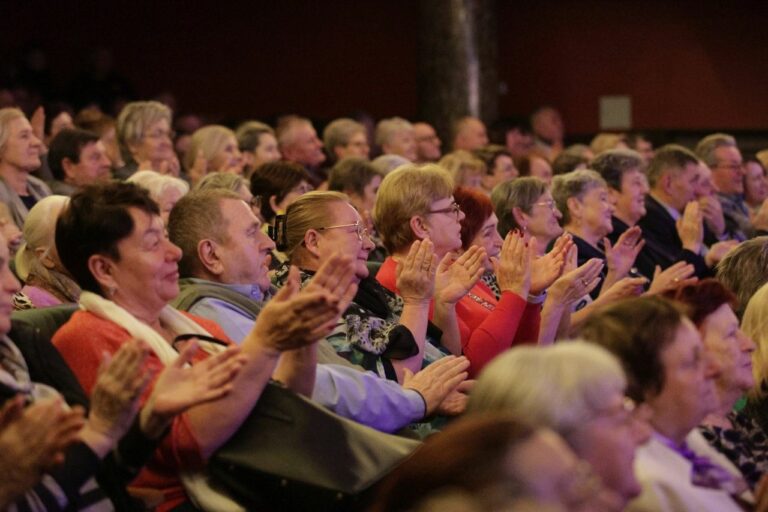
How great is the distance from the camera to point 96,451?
2.29m

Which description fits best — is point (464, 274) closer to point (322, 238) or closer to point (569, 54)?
point (322, 238)

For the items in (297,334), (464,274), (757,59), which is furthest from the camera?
(757,59)

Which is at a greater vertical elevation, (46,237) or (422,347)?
(46,237)

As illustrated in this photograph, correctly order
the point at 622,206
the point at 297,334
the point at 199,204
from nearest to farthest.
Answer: the point at 297,334
the point at 199,204
the point at 622,206

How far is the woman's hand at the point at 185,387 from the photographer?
7.59 feet

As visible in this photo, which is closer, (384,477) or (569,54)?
(384,477)

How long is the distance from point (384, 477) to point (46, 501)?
676 millimetres

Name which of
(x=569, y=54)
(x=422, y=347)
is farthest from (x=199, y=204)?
(x=569, y=54)

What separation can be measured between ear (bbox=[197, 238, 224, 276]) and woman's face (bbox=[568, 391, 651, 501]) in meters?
1.43

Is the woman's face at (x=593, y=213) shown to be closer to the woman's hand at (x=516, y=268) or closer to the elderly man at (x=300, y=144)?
the woman's hand at (x=516, y=268)

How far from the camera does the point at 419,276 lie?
350 centimetres

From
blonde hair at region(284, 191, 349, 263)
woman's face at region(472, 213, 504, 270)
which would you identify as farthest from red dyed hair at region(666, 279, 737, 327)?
woman's face at region(472, 213, 504, 270)

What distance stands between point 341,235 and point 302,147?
4.25 meters

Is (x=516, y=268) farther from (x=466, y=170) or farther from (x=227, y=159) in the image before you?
(x=227, y=159)
